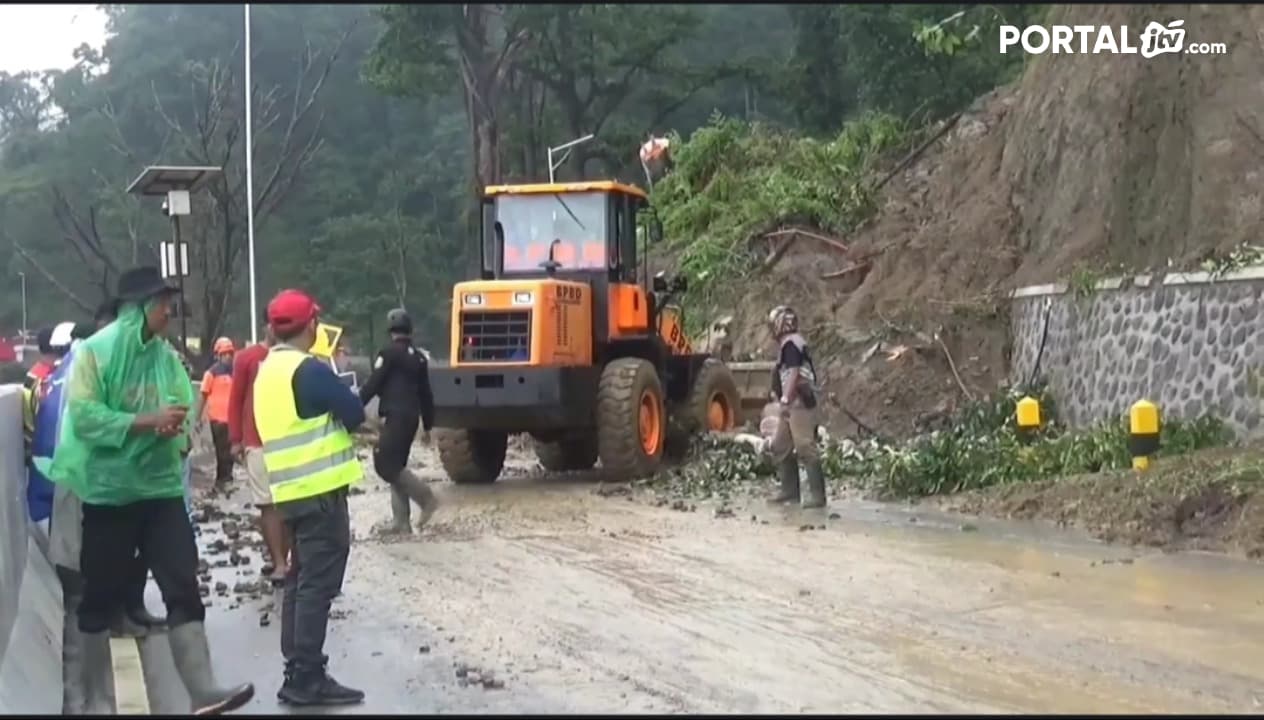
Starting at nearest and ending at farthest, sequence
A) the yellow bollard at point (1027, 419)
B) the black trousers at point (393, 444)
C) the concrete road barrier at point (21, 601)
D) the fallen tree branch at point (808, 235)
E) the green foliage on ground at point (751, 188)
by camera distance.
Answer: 1. the concrete road barrier at point (21, 601)
2. the black trousers at point (393, 444)
3. the yellow bollard at point (1027, 419)
4. the fallen tree branch at point (808, 235)
5. the green foliage on ground at point (751, 188)

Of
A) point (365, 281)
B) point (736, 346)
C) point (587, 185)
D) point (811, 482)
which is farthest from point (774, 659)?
point (365, 281)

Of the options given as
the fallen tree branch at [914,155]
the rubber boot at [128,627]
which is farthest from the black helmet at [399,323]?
the fallen tree branch at [914,155]

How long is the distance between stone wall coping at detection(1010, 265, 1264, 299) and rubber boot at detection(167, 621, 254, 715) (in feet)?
31.4

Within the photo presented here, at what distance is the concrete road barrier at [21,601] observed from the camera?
7.05 meters

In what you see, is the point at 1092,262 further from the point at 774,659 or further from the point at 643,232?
the point at 774,659

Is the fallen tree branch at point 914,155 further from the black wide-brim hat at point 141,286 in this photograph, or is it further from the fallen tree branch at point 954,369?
the black wide-brim hat at point 141,286

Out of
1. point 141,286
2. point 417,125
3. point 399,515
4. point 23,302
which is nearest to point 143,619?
point 141,286

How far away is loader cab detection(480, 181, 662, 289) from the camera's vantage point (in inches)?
664

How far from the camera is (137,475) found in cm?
688

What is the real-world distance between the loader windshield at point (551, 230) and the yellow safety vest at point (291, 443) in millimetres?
9683

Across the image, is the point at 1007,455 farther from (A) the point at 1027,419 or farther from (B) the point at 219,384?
(B) the point at 219,384

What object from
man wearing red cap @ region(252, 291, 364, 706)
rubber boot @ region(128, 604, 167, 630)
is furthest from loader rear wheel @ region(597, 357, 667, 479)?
man wearing red cap @ region(252, 291, 364, 706)

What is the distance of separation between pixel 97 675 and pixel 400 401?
5.17 meters

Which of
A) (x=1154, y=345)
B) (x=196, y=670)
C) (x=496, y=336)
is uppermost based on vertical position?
(x=496, y=336)
